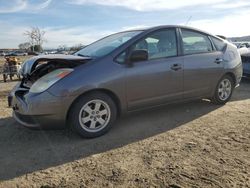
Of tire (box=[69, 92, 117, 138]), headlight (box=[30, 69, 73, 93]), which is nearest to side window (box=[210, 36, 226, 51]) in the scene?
tire (box=[69, 92, 117, 138])

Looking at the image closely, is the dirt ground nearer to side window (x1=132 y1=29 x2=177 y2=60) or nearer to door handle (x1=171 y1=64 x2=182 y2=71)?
door handle (x1=171 y1=64 x2=182 y2=71)

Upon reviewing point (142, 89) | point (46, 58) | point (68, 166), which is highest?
point (46, 58)

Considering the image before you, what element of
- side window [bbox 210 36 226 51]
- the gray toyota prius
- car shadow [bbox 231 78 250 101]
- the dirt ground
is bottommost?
the dirt ground

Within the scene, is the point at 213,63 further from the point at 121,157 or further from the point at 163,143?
the point at 121,157

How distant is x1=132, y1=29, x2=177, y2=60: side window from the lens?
4.96 metres

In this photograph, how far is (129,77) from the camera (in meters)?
4.66

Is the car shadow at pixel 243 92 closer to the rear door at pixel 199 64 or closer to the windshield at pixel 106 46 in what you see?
the rear door at pixel 199 64

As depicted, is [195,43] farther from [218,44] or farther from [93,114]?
[93,114]

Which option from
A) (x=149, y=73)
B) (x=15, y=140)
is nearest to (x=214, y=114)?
(x=149, y=73)

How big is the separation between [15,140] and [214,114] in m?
3.39

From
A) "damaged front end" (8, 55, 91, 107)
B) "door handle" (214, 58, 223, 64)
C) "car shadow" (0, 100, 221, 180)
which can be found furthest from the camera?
Result: "door handle" (214, 58, 223, 64)

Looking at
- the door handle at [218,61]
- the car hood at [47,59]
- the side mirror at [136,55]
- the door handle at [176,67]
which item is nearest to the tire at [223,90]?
the door handle at [218,61]

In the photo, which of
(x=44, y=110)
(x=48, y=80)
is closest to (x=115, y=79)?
(x=48, y=80)

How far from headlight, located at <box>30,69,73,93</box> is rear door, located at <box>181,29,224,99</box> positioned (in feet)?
7.09
